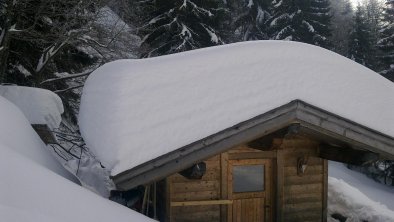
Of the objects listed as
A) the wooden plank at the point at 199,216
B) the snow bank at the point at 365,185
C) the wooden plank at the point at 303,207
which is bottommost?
the snow bank at the point at 365,185

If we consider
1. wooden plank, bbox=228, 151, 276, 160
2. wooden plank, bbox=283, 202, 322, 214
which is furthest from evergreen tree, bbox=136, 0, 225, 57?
wooden plank, bbox=283, 202, 322, 214

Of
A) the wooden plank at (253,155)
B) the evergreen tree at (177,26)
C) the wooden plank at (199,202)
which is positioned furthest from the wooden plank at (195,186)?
the evergreen tree at (177,26)

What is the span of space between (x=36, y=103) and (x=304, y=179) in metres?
5.92

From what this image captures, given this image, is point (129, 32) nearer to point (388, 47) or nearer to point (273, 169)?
point (273, 169)

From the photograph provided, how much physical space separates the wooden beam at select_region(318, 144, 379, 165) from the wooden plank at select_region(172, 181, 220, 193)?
2.07 metres

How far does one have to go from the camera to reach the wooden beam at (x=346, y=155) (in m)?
6.20

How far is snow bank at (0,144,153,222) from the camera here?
8.65 feet

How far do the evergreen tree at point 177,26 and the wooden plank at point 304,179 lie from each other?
44.4 feet

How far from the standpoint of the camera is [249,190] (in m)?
7.05

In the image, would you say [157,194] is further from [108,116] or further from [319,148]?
[319,148]

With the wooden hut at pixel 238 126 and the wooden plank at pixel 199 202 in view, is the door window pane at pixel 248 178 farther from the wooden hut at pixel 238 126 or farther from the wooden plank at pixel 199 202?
the wooden plank at pixel 199 202

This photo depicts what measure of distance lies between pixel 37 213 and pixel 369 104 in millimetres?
4987

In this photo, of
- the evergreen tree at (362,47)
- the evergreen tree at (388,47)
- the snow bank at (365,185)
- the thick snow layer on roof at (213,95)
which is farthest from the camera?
the evergreen tree at (362,47)

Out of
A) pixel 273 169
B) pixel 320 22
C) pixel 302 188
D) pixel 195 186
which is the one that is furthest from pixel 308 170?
pixel 320 22
